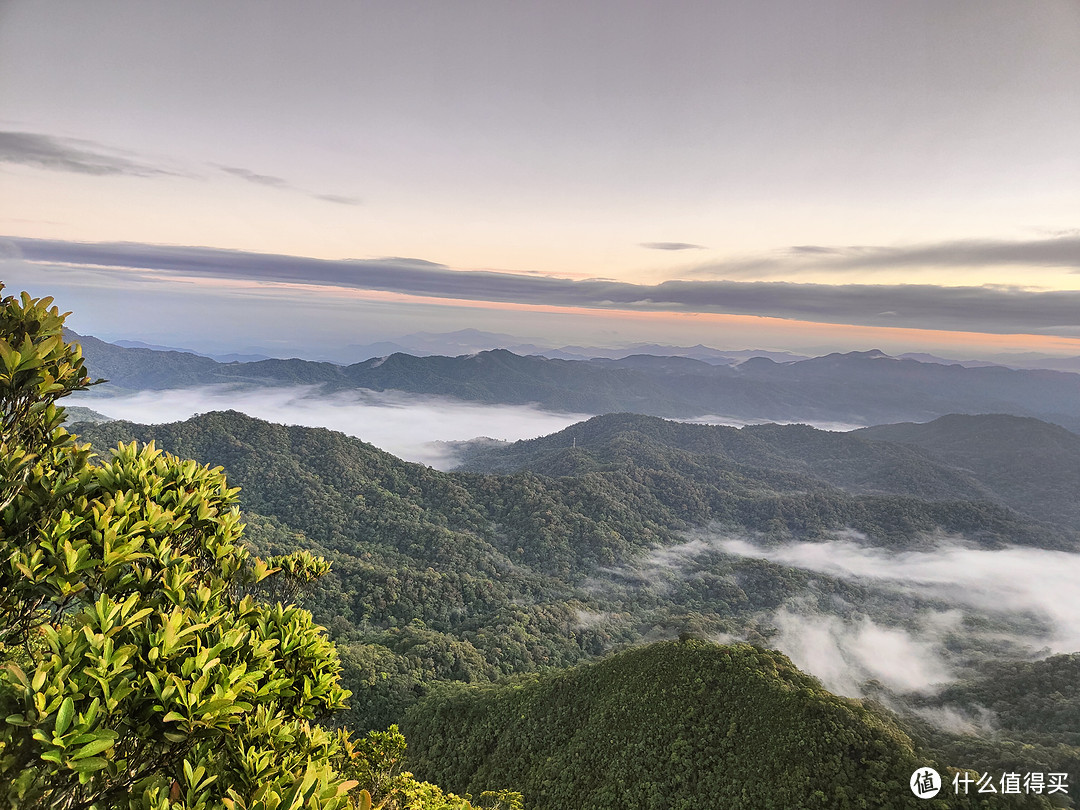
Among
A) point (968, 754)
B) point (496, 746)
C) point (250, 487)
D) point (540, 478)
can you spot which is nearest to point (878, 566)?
point (540, 478)

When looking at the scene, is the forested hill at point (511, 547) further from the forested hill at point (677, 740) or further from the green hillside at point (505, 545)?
the forested hill at point (677, 740)

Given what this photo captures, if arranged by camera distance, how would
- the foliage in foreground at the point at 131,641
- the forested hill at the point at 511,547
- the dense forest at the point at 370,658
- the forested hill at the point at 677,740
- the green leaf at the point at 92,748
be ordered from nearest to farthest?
the green leaf at the point at 92,748 → the foliage in foreground at the point at 131,641 → the dense forest at the point at 370,658 → the forested hill at the point at 677,740 → the forested hill at the point at 511,547

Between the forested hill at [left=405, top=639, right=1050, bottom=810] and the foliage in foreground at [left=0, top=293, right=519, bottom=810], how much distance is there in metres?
35.4

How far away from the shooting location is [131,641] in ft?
13.8

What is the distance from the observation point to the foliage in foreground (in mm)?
3521

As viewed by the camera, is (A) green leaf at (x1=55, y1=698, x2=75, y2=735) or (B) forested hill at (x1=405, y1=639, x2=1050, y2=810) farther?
(B) forested hill at (x1=405, y1=639, x2=1050, y2=810)

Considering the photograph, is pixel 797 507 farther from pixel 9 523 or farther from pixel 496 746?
pixel 9 523

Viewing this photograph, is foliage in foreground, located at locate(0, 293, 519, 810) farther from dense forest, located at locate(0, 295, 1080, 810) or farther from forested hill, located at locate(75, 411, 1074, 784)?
forested hill, located at locate(75, 411, 1074, 784)

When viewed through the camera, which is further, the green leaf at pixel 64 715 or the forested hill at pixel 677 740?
the forested hill at pixel 677 740

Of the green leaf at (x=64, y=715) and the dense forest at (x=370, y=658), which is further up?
the green leaf at (x=64, y=715)

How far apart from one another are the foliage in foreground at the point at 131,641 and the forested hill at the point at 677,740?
1395 inches

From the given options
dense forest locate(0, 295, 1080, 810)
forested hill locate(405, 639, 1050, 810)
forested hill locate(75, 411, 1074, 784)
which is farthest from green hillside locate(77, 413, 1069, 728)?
forested hill locate(405, 639, 1050, 810)

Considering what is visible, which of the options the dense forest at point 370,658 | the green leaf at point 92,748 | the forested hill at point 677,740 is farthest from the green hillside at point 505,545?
the green leaf at point 92,748

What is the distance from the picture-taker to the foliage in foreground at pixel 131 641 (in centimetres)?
352
